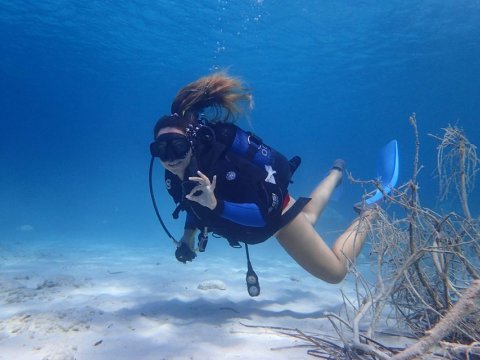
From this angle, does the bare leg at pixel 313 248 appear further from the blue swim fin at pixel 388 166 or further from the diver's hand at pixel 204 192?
the diver's hand at pixel 204 192

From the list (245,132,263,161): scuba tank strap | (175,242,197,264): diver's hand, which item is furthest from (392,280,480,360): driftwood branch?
(175,242,197,264): diver's hand

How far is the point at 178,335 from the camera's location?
358 cm

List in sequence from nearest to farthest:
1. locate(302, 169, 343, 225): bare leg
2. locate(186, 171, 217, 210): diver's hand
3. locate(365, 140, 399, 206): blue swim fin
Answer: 1. locate(186, 171, 217, 210): diver's hand
2. locate(302, 169, 343, 225): bare leg
3. locate(365, 140, 399, 206): blue swim fin

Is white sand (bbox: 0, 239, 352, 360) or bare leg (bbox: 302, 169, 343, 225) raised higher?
bare leg (bbox: 302, 169, 343, 225)

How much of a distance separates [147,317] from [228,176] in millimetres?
2155

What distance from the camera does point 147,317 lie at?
4203 mm

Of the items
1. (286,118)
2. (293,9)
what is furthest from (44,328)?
A: (286,118)

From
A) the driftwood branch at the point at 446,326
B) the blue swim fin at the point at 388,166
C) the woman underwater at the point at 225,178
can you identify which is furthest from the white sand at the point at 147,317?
the blue swim fin at the point at 388,166

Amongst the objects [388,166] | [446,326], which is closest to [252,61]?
[388,166]

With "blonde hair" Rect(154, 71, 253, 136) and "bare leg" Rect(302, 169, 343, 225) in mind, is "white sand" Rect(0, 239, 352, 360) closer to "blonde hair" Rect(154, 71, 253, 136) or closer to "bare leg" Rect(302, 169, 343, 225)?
"bare leg" Rect(302, 169, 343, 225)

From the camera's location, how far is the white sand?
3.12 meters

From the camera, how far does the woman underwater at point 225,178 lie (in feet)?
11.8

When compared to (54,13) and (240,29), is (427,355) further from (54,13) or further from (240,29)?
(54,13)

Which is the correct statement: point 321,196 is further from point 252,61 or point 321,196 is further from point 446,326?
point 252,61
